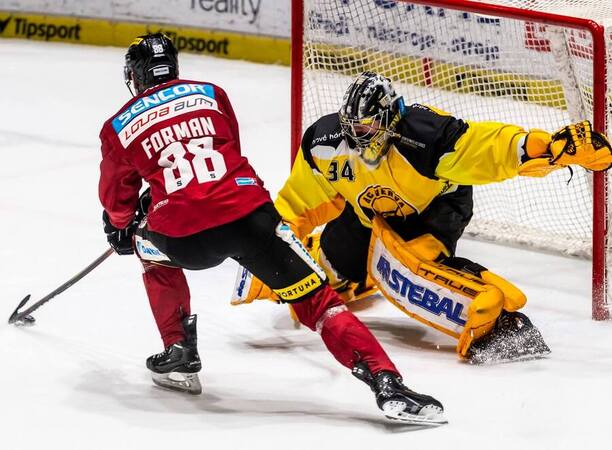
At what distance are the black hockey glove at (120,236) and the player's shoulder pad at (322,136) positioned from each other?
2.52 ft

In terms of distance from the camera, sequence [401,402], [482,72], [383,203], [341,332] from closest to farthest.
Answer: [401,402], [341,332], [383,203], [482,72]

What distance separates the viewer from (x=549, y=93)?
4.68m

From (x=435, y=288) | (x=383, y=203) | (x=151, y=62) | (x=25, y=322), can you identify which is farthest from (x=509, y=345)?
(x=25, y=322)

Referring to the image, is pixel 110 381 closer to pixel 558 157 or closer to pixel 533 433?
pixel 533 433

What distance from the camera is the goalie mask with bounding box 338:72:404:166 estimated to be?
146 inches

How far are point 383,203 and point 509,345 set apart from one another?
0.66 metres

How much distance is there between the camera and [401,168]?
3840mm

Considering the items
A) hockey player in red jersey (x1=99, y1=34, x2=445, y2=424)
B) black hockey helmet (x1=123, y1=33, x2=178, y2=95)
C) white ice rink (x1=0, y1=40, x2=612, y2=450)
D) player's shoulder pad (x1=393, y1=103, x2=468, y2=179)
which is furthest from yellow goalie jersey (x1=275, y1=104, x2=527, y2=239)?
black hockey helmet (x1=123, y1=33, x2=178, y2=95)

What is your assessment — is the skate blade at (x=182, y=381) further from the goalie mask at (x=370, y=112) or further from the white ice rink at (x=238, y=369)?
the goalie mask at (x=370, y=112)

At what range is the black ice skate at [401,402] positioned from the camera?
10.2 ft

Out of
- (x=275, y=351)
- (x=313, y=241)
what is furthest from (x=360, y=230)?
(x=275, y=351)

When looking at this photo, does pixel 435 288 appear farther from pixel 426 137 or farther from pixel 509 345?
pixel 426 137

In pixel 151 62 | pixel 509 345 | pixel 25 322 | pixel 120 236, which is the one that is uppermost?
pixel 151 62

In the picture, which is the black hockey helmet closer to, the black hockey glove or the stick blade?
the black hockey glove
